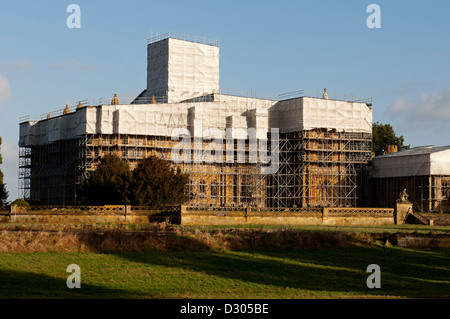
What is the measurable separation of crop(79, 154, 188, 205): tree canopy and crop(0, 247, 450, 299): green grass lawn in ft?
83.5

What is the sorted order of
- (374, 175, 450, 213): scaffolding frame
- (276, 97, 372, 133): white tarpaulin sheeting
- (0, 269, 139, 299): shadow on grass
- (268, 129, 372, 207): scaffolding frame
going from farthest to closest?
1. (276, 97, 372, 133): white tarpaulin sheeting
2. (268, 129, 372, 207): scaffolding frame
3. (374, 175, 450, 213): scaffolding frame
4. (0, 269, 139, 299): shadow on grass

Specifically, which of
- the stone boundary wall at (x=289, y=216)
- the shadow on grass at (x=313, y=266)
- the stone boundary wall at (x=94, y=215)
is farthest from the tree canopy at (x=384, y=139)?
the shadow on grass at (x=313, y=266)

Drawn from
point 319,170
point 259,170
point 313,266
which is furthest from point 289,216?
point 313,266

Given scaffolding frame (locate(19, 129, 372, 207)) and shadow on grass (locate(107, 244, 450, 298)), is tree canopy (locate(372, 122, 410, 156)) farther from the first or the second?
shadow on grass (locate(107, 244, 450, 298))

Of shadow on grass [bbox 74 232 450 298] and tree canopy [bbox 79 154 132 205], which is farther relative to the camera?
tree canopy [bbox 79 154 132 205]

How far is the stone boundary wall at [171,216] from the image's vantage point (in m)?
51.8

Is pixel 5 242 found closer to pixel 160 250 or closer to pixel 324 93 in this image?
pixel 160 250

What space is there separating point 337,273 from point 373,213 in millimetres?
29766

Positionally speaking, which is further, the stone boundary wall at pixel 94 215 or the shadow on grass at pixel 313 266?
the stone boundary wall at pixel 94 215

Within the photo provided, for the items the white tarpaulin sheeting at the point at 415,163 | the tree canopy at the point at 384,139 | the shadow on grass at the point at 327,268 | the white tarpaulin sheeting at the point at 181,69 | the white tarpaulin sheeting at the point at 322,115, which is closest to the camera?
the shadow on grass at the point at 327,268

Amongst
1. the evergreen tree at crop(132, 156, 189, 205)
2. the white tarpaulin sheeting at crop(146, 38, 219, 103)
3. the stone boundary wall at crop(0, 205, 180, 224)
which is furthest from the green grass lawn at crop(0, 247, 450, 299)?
the white tarpaulin sheeting at crop(146, 38, 219, 103)

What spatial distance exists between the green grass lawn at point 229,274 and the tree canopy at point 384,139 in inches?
2559

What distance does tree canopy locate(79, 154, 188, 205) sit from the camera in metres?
58.2

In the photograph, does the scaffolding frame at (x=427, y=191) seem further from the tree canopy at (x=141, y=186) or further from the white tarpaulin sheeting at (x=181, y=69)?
the tree canopy at (x=141, y=186)
